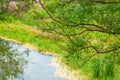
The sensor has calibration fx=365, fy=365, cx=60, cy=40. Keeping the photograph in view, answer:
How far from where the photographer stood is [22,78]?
65.0 ft

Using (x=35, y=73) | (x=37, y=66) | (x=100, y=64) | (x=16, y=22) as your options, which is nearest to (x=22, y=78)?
(x=35, y=73)

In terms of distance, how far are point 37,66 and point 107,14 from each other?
11481 mm

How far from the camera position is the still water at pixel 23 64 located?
2022 cm

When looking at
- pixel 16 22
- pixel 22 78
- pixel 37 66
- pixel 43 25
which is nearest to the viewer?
pixel 43 25

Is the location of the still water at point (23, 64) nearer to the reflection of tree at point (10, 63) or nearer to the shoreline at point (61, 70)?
the reflection of tree at point (10, 63)

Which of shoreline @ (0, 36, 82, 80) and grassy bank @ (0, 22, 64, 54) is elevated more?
shoreline @ (0, 36, 82, 80)

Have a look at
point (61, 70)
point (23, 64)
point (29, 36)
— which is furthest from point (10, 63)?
point (29, 36)

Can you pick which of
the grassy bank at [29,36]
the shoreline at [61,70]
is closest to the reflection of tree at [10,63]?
the grassy bank at [29,36]

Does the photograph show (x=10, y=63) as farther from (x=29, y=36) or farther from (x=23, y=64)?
(x=29, y=36)

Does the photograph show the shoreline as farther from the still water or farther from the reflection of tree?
the reflection of tree

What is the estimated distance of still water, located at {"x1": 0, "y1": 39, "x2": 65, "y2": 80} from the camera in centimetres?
2022

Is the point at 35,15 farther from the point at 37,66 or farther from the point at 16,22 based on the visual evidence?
the point at 16,22

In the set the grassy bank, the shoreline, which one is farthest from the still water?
the grassy bank

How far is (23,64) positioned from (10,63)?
0.85 m
